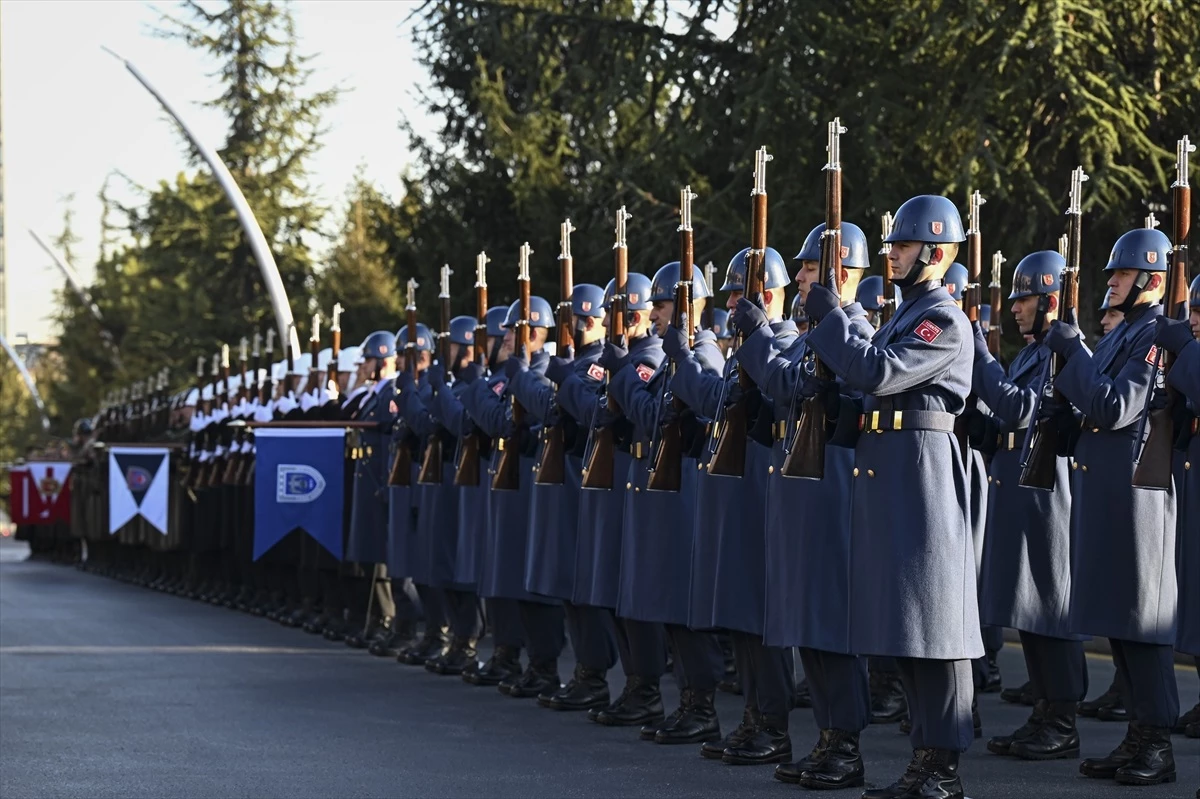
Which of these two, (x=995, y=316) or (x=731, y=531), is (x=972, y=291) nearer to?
(x=995, y=316)

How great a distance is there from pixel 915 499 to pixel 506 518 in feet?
14.7

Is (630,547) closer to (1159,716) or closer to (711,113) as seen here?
(1159,716)

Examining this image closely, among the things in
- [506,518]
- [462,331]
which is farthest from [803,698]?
[462,331]

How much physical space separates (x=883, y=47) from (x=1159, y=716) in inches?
515

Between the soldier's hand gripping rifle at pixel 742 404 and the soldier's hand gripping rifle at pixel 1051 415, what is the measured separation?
124 centimetres

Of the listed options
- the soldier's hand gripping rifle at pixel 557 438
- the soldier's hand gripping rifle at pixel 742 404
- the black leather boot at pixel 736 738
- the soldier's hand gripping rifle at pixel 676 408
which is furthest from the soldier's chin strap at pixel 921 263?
the soldier's hand gripping rifle at pixel 557 438

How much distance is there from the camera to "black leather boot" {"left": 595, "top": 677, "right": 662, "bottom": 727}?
9.92 metres

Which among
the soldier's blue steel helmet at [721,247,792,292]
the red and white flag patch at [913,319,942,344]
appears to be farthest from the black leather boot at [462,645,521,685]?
the red and white flag patch at [913,319,942,344]

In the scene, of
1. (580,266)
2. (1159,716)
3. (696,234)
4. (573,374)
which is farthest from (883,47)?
(1159,716)

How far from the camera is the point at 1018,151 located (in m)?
19.2

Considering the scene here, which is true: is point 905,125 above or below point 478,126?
below

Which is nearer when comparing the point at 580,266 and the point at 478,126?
the point at 580,266

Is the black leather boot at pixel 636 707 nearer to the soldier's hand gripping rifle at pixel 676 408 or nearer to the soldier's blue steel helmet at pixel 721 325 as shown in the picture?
the soldier's hand gripping rifle at pixel 676 408

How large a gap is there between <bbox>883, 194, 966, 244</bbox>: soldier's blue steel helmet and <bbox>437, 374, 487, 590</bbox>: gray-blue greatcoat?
16.1ft
